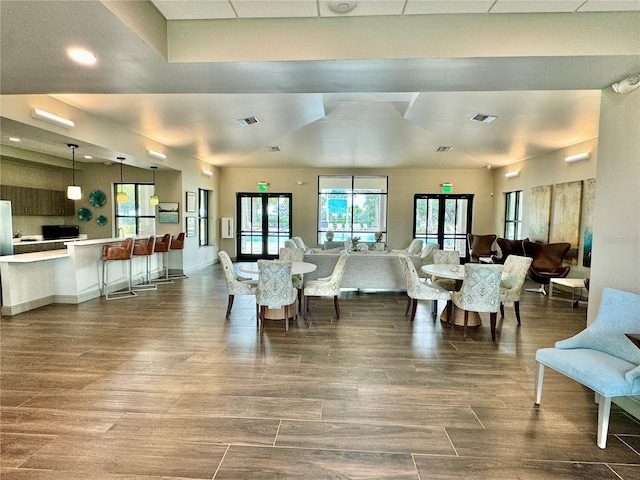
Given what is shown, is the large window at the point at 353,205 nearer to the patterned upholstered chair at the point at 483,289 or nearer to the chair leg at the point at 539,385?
the patterned upholstered chair at the point at 483,289

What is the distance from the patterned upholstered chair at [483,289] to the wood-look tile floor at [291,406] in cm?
39

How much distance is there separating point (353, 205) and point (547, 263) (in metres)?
5.79

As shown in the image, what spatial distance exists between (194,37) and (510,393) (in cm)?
405

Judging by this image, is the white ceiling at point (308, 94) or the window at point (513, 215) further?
the window at point (513, 215)

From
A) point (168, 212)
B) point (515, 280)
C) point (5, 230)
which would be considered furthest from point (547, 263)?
point (5, 230)

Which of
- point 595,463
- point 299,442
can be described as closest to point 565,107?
point 595,463

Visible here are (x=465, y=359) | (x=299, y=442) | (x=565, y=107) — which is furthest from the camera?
(x=565, y=107)

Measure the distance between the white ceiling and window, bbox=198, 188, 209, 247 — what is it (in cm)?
103

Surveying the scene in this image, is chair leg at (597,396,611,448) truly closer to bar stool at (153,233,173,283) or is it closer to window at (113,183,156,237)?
bar stool at (153,233,173,283)

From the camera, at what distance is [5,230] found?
21.5ft

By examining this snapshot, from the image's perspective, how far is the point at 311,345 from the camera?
3.90 meters

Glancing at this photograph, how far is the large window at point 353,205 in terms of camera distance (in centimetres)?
1109

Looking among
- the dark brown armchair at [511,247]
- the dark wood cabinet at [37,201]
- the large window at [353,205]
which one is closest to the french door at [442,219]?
the large window at [353,205]

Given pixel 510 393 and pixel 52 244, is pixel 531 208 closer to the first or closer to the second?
pixel 510 393
